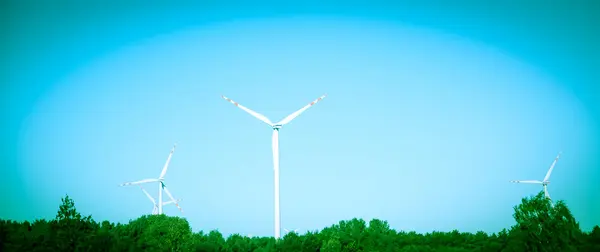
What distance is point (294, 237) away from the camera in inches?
2653

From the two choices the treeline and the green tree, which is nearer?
the treeline

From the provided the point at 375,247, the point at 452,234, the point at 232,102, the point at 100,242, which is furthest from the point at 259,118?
the point at 452,234

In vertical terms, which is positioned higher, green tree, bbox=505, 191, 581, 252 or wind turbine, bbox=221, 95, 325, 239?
wind turbine, bbox=221, 95, 325, 239

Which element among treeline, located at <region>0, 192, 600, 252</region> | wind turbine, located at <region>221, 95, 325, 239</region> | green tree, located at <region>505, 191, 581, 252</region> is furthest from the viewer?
wind turbine, located at <region>221, 95, 325, 239</region>

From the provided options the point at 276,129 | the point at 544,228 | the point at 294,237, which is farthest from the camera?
the point at 294,237

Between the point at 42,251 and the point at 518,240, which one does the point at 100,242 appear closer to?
the point at 42,251

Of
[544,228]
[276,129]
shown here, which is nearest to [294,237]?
[276,129]

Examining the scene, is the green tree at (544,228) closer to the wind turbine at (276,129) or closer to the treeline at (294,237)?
the treeline at (294,237)

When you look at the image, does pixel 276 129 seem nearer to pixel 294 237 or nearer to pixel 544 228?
pixel 294 237

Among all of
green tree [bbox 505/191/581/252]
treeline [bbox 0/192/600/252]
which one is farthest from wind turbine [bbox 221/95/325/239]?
green tree [bbox 505/191/581/252]

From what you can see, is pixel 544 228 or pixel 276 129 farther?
pixel 276 129

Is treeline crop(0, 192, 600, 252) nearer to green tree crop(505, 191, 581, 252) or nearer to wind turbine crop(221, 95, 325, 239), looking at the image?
green tree crop(505, 191, 581, 252)

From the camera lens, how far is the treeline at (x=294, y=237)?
3859cm

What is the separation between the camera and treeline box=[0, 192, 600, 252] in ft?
127
